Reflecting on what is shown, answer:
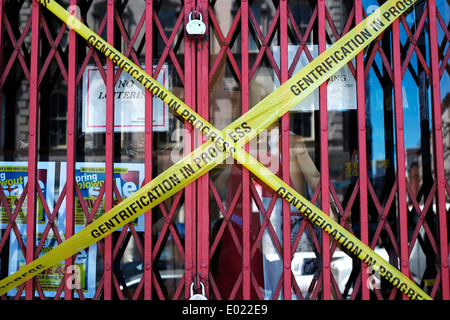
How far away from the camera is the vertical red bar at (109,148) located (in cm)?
332

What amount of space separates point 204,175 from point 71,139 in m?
1.16

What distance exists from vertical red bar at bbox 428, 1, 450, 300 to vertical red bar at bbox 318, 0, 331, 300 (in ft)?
3.01

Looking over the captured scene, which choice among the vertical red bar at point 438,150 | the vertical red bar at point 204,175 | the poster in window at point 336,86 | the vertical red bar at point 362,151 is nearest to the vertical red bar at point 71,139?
the vertical red bar at point 204,175

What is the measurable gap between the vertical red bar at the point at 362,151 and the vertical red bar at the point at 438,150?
60 cm

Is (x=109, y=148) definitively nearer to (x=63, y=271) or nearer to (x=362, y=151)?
(x=63, y=271)

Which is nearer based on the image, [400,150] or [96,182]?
[400,150]

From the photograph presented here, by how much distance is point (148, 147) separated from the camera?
133 inches

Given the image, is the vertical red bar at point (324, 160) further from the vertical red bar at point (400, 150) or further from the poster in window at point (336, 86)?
the vertical red bar at point (400, 150)

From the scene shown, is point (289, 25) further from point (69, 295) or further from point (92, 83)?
point (69, 295)

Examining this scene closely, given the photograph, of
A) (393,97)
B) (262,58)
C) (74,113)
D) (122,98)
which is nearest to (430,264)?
(393,97)

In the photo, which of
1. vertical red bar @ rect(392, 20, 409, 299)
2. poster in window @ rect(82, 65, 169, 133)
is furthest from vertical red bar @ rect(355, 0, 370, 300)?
poster in window @ rect(82, 65, 169, 133)

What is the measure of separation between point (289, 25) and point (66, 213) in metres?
2.50

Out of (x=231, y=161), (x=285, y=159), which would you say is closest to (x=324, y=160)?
(x=285, y=159)

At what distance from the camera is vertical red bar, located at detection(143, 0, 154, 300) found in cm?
329
